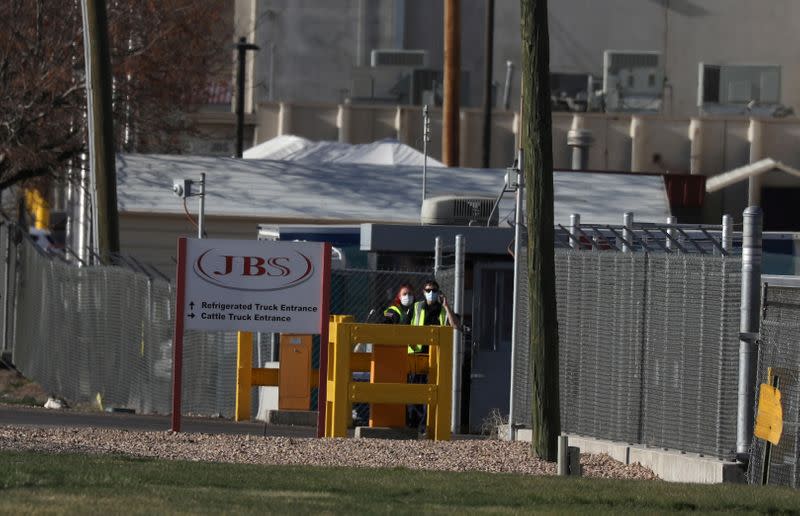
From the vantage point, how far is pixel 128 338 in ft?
74.4

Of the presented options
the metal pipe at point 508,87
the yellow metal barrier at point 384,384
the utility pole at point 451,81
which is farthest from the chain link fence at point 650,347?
the metal pipe at point 508,87

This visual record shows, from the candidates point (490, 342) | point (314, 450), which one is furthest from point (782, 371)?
point (490, 342)

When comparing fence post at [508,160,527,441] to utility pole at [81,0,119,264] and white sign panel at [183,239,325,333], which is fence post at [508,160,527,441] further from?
utility pole at [81,0,119,264]

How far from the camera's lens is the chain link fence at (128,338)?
68.0 feet

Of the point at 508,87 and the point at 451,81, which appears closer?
the point at 451,81

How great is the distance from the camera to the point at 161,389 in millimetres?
21766

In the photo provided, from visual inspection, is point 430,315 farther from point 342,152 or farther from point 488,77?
point 488,77

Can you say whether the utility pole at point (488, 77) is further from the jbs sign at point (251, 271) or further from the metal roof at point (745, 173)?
the jbs sign at point (251, 271)

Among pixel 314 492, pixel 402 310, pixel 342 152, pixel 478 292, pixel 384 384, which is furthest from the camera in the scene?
pixel 342 152

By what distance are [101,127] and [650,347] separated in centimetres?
1104

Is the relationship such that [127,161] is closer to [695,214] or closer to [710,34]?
[695,214]

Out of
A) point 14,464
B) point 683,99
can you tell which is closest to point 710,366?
point 14,464

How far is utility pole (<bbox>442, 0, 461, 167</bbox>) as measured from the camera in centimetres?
3606

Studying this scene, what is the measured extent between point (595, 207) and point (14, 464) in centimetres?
1780
